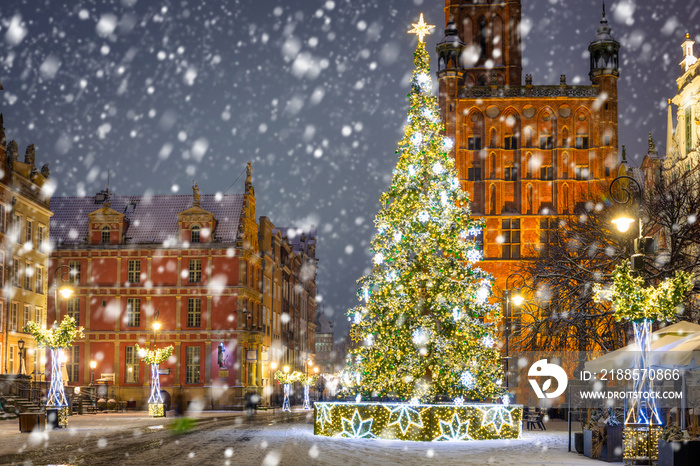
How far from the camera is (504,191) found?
227 feet

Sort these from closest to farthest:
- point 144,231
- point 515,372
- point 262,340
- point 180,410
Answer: point 180,410, point 515,372, point 144,231, point 262,340

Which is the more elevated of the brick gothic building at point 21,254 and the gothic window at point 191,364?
the brick gothic building at point 21,254

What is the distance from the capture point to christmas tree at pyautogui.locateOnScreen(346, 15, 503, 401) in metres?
26.9

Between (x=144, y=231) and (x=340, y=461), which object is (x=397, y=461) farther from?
(x=144, y=231)

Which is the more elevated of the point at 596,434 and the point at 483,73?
the point at 483,73

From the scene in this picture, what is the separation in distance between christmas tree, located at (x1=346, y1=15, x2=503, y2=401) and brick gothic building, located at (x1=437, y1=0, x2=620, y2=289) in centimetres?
4034

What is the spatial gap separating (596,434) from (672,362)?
258 centimetres

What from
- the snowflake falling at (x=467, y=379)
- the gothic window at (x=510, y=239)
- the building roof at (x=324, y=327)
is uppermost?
the gothic window at (x=510, y=239)

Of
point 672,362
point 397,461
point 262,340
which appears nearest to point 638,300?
point 672,362

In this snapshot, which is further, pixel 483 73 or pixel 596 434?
pixel 483 73

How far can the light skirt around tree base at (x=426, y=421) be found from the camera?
25.4 m

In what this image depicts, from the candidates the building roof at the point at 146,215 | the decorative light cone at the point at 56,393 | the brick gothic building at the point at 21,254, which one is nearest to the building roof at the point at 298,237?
the building roof at the point at 146,215

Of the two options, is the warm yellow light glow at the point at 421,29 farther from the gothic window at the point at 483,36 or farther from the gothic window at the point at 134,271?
the gothic window at the point at 483,36

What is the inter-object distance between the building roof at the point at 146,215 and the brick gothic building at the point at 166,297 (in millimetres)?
101
